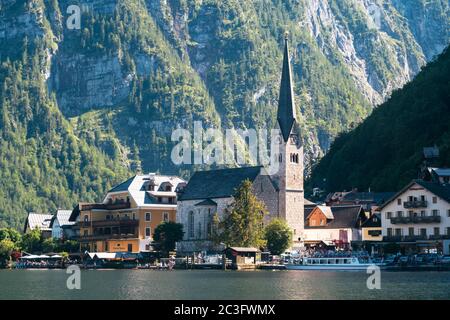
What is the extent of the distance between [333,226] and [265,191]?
10913 mm

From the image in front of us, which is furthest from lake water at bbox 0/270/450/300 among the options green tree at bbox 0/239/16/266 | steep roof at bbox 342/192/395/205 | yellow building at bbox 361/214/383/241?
steep roof at bbox 342/192/395/205

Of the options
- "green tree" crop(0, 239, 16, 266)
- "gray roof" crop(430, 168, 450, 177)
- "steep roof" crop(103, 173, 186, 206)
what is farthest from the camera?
"steep roof" crop(103, 173, 186, 206)

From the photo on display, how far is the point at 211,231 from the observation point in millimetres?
155875

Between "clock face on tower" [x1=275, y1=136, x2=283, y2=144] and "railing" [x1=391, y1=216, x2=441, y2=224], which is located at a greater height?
"clock face on tower" [x1=275, y1=136, x2=283, y2=144]

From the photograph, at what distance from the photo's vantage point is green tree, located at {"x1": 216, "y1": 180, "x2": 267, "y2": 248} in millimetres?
138125

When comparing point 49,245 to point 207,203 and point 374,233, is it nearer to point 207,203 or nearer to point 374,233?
point 207,203

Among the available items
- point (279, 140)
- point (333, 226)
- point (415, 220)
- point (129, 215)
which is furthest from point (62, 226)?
point (415, 220)

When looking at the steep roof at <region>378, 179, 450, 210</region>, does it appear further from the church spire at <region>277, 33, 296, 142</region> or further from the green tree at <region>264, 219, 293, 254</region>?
the church spire at <region>277, 33, 296, 142</region>

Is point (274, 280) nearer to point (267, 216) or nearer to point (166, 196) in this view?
point (267, 216)

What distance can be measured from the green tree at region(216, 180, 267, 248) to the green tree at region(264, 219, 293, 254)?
10.9 feet

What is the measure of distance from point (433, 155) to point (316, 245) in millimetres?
23396

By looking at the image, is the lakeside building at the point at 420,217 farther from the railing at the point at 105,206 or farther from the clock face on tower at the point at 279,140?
the railing at the point at 105,206

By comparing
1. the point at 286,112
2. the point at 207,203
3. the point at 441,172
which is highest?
the point at 286,112

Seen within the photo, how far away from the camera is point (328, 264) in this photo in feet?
413
